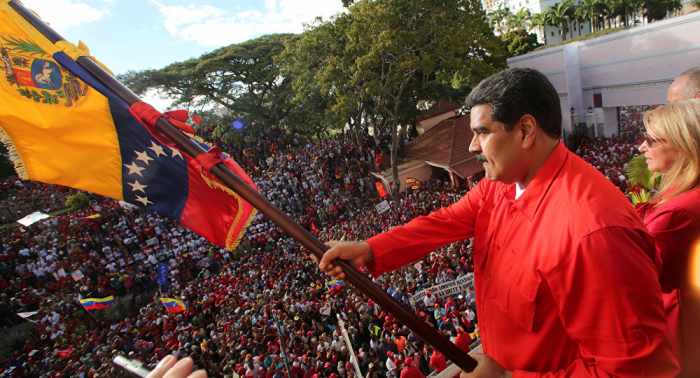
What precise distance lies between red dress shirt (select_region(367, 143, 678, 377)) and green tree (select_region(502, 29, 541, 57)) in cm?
2736

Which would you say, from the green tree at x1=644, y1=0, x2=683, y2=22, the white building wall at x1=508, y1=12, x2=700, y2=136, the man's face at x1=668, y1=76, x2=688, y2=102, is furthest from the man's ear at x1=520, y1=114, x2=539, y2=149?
the green tree at x1=644, y1=0, x2=683, y2=22

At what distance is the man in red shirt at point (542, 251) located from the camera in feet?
3.35

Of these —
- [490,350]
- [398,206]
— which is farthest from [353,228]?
[490,350]

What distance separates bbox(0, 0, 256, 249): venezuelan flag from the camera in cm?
249

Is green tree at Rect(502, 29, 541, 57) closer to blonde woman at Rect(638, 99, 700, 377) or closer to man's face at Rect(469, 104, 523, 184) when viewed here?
blonde woman at Rect(638, 99, 700, 377)

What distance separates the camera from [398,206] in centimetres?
1585

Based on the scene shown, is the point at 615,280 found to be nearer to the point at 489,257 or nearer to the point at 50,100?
the point at 489,257

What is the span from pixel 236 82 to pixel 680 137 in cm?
2565

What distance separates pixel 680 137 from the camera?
5.30 ft

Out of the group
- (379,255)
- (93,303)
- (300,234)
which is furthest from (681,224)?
(93,303)

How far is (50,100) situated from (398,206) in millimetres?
14030

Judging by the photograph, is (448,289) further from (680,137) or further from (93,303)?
(93,303)

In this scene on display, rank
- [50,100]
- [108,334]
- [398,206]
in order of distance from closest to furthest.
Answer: [50,100], [108,334], [398,206]

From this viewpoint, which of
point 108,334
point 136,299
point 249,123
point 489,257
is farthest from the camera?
point 249,123
